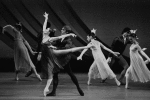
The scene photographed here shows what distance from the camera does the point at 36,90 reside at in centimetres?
797

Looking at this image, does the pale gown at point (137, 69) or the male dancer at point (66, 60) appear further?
the pale gown at point (137, 69)

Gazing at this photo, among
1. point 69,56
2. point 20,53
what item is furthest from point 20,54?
point 69,56

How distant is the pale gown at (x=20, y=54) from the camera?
10.2 meters

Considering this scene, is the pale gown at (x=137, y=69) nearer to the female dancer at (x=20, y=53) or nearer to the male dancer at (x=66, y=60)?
the male dancer at (x=66, y=60)

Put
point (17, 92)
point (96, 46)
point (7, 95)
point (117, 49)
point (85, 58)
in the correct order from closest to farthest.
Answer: point (7, 95)
point (17, 92)
point (96, 46)
point (117, 49)
point (85, 58)

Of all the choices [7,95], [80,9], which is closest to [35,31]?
[80,9]

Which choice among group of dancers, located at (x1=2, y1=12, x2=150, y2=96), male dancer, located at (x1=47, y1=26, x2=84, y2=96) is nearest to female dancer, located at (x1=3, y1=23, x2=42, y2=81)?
group of dancers, located at (x1=2, y1=12, x2=150, y2=96)

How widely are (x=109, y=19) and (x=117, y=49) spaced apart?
15.2ft

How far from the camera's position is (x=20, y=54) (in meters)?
10.3

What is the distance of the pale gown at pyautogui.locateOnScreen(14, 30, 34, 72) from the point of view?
1017 cm

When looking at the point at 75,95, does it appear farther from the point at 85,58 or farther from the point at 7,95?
the point at 85,58

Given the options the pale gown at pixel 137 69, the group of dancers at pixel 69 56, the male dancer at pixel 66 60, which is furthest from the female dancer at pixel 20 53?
the pale gown at pixel 137 69

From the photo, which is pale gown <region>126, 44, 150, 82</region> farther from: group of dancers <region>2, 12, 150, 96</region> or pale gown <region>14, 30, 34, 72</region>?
pale gown <region>14, 30, 34, 72</region>

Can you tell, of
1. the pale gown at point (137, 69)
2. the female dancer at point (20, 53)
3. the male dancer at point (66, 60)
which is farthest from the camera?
the female dancer at point (20, 53)
